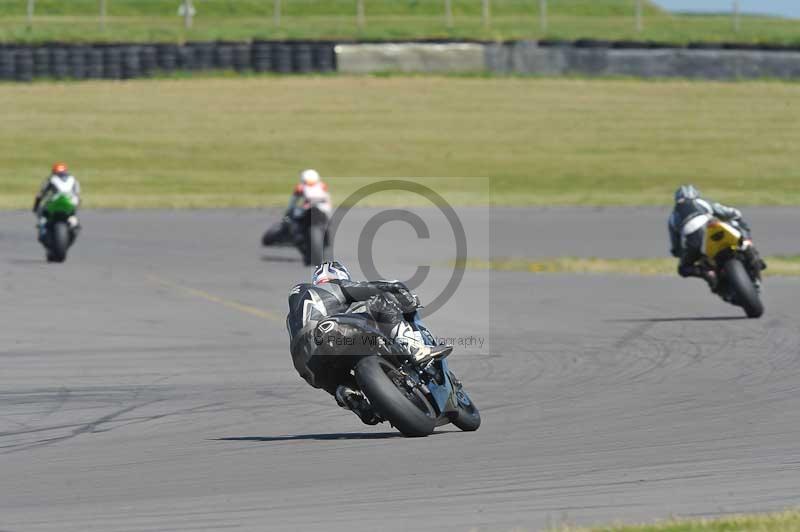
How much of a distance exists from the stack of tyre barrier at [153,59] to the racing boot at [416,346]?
34.9 metres

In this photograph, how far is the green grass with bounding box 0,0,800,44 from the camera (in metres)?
46.8

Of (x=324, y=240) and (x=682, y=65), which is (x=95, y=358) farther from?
(x=682, y=65)

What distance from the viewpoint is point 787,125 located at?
1700 inches

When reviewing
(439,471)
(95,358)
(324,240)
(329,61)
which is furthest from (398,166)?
(439,471)

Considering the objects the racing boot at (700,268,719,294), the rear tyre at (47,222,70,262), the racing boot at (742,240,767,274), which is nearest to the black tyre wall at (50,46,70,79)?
the rear tyre at (47,222,70,262)

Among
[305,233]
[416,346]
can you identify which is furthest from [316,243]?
[416,346]

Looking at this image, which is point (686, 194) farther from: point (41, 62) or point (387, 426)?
point (41, 62)

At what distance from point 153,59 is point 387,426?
3531 centimetres

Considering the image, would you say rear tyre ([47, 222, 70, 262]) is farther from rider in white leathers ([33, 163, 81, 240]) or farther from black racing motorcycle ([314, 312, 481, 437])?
black racing motorcycle ([314, 312, 481, 437])

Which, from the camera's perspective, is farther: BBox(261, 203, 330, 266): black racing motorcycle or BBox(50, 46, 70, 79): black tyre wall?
BBox(50, 46, 70, 79): black tyre wall

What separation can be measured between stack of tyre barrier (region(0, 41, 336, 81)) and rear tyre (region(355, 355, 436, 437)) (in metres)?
35.0

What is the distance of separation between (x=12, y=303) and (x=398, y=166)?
2219 centimetres

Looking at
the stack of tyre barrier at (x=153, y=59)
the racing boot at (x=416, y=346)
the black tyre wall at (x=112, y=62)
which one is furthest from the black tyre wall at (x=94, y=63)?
the racing boot at (x=416, y=346)

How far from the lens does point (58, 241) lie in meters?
23.6
